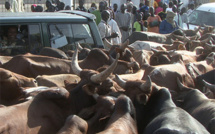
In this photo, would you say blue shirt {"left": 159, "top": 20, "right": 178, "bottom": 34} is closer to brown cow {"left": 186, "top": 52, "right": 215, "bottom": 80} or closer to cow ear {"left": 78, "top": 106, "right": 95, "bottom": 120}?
brown cow {"left": 186, "top": 52, "right": 215, "bottom": 80}

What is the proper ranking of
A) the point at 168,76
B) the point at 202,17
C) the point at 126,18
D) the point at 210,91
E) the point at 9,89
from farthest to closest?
the point at 202,17, the point at 126,18, the point at 168,76, the point at 210,91, the point at 9,89

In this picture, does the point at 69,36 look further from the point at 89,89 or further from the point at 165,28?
the point at 165,28

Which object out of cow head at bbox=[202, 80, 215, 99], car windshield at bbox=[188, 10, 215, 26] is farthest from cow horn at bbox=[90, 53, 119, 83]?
car windshield at bbox=[188, 10, 215, 26]

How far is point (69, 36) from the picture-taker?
763 centimetres

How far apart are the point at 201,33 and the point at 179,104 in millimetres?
8621

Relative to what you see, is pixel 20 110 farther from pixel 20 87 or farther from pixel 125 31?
pixel 125 31

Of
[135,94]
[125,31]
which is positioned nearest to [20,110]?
[135,94]

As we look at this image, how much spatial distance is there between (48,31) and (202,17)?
896 centimetres

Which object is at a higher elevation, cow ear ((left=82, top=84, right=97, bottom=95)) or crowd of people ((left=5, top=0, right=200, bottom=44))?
cow ear ((left=82, top=84, right=97, bottom=95))

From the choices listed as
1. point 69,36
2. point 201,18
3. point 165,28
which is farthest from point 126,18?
point 69,36

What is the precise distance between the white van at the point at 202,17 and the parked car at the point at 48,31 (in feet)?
24.9

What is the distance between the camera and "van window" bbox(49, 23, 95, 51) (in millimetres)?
7441

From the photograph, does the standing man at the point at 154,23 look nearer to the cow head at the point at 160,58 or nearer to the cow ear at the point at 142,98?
the cow head at the point at 160,58

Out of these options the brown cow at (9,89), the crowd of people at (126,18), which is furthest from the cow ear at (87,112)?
the crowd of people at (126,18)
